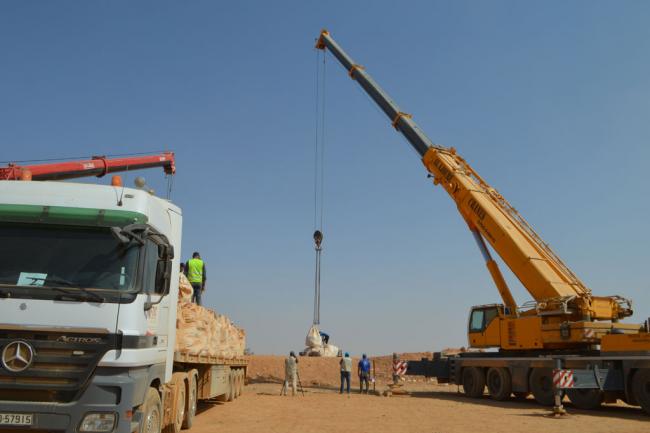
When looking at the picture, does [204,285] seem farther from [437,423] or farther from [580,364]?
[580,364]

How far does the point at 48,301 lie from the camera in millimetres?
6312

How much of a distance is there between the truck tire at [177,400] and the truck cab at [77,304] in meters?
2.50

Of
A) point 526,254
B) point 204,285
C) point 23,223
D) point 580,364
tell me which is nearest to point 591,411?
point 580,364

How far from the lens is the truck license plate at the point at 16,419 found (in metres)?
6.08

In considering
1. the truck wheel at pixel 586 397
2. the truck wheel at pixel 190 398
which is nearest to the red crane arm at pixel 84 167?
the truck wheel at pixel 190 398

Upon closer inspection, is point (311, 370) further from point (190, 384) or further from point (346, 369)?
point (190, 384)

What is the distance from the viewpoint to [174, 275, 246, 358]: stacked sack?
1030 centimetres

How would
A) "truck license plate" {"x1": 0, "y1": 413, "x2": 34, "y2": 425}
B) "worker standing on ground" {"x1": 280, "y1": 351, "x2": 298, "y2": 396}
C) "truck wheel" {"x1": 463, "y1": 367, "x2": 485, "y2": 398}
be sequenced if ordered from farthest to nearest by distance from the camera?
"worker standing on ground" {"x1": 280, "y1": 351, "x2": 298, "y2": 396} → "truck wheel" {"x1": 463, "y1": 367, "x2": 485, "y2": 398} → "truck license plate" {"x1": 0, "y1": 413, "x2": 34, "y2": 425}

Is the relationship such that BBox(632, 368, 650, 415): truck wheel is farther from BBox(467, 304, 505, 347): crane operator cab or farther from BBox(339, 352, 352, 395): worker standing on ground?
BBox(339, 352, 352, 395): worker standing on ground

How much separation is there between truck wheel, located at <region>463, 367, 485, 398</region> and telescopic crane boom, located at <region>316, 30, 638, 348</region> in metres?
1.03

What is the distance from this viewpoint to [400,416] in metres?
14.7

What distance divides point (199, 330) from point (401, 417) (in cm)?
606

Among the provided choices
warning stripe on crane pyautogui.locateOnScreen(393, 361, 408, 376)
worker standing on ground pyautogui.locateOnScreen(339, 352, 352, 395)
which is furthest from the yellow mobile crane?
worker standing on ground pyautogui.locateOnScreen(339, 352, 352, 395)

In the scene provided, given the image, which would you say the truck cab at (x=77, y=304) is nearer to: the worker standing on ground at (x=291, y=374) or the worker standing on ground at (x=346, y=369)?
the worker standing on ground at (x=291, y=374)
